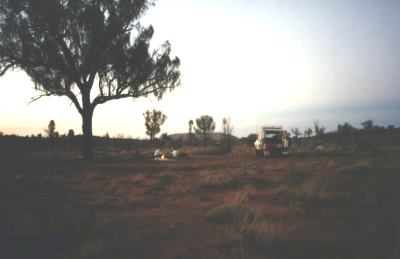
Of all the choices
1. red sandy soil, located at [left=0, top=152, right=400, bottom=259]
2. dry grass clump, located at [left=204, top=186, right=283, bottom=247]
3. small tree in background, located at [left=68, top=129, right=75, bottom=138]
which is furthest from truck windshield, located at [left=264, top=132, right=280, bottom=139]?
small tree in background, located at [left=68, top=129, right=75, bottom=138]

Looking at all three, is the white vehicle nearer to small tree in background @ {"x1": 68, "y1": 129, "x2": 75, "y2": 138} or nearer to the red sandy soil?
the red sandy soil

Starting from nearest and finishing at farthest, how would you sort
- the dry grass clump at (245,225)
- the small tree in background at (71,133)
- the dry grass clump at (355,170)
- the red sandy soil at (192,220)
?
the red sandy soil at (192,220), the dry grass clump at (245,225), the dry grass clump at (355,170), the small tree in background at (71,133)

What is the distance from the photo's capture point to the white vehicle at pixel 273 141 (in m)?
27.9

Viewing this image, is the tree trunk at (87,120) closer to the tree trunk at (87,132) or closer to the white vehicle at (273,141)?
the tree trunk at (87,132)

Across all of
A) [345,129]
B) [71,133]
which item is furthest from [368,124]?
[71,133]

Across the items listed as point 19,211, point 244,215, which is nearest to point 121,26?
point 19,211

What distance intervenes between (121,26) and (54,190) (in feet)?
52.0

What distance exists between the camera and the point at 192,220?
309 inches

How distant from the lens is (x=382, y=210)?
8.61 meters

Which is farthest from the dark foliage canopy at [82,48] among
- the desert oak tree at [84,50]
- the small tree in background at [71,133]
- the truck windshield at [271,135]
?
the small tree in background at [71,133]

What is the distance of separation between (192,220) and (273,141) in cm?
2075

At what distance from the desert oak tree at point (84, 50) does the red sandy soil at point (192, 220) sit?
1228 centimetres

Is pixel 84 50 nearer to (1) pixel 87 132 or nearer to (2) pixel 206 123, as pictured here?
(1) pixel 87 132

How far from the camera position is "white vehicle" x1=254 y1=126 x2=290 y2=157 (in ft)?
91.6
